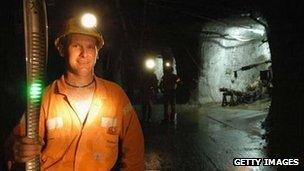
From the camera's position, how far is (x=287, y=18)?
31.3 feet

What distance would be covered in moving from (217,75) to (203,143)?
12345mm

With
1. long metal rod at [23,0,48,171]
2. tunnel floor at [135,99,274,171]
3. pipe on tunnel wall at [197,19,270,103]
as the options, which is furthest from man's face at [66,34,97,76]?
pipe on tunnel wall at [197,19,270,103]

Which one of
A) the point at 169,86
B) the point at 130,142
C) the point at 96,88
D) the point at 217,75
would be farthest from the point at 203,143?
the point at 217,75

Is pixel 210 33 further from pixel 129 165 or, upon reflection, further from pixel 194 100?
pixel 129 165

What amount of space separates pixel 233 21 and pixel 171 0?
439 centimetres

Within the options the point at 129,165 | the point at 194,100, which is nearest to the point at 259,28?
the point at 194,100

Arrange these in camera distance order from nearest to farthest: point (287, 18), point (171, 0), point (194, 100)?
point (287, 18) → point (171, 0) → point (194, 100)

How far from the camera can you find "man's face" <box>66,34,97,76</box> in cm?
293

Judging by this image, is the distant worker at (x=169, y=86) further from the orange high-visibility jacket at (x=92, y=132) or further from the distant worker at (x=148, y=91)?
the orange high-visibility jacket at (x=92, y=132)

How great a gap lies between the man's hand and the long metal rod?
0.10 metres

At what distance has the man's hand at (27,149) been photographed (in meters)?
2.03

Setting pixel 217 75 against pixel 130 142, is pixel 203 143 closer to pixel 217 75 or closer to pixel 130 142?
pixel 130 142

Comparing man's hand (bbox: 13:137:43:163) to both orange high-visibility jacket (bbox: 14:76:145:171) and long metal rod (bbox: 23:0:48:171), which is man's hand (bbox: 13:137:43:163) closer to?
long metal rod (bbox: 23:0:48:171)

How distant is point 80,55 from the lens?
9.59 ft
